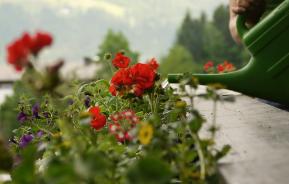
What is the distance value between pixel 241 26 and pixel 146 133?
4.33 feet

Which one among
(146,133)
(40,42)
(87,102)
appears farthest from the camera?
(87,102)

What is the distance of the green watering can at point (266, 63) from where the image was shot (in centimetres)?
221

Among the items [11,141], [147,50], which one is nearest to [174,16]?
[147,50]

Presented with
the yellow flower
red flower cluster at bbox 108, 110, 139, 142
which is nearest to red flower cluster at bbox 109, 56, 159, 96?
red flower cluster at bbox 108, 110, 139, 142

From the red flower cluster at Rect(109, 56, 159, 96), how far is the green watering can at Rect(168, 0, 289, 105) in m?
0.18

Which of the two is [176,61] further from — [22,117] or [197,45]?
[22,117]

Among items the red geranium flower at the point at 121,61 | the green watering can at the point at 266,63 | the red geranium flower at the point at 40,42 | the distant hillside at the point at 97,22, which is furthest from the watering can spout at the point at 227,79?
the distant hillside at the point at 97,22

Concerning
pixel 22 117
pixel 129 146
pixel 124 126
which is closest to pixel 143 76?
pixel 124 126

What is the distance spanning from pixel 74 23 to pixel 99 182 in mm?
132022

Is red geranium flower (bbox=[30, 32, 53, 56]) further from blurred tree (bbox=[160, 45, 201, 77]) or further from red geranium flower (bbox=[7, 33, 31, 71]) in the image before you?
blurred tree (bbox=[160, 45, 201, 77])

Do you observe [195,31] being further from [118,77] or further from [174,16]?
[174,16]

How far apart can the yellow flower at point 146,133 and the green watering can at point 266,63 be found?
3.46ft

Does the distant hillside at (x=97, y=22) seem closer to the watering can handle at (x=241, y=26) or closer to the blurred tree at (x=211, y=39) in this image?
the blurred tree at (x=211, y=39)

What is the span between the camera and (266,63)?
2.32 metres
